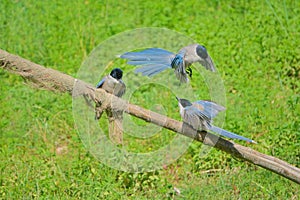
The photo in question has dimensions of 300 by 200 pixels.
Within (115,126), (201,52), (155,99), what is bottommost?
(155,99)

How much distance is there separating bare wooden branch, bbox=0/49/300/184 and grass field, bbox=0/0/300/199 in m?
0.17

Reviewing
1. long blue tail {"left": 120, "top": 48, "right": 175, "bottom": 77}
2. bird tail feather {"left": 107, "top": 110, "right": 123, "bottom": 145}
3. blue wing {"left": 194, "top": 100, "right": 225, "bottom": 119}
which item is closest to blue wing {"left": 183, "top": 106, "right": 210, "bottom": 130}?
blue wing {"left": 194, "top": 100, "right": 225, "bottom": 119}

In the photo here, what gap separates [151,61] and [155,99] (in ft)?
7.57

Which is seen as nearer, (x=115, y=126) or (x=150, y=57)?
(x=150, y=57)

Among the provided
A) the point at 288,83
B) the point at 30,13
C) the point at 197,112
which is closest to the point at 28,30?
the point at 30,13

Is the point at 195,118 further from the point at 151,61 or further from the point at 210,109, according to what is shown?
the point at 151,61

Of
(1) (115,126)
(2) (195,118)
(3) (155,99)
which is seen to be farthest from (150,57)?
(3) (155,99)

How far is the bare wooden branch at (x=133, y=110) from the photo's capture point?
15.3ft

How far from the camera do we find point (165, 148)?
632 cm

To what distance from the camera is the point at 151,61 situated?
15.6 ft

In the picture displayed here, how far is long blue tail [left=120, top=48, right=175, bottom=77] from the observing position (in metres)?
4.74

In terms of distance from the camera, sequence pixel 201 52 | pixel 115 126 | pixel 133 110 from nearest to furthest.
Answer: pixel 201 52, pixel 133 110, pixel 115 126

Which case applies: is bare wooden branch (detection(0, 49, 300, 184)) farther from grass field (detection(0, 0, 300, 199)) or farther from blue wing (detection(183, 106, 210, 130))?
grass field (detection(0, 0, 300, 199))

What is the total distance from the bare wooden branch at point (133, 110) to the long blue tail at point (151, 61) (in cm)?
28
